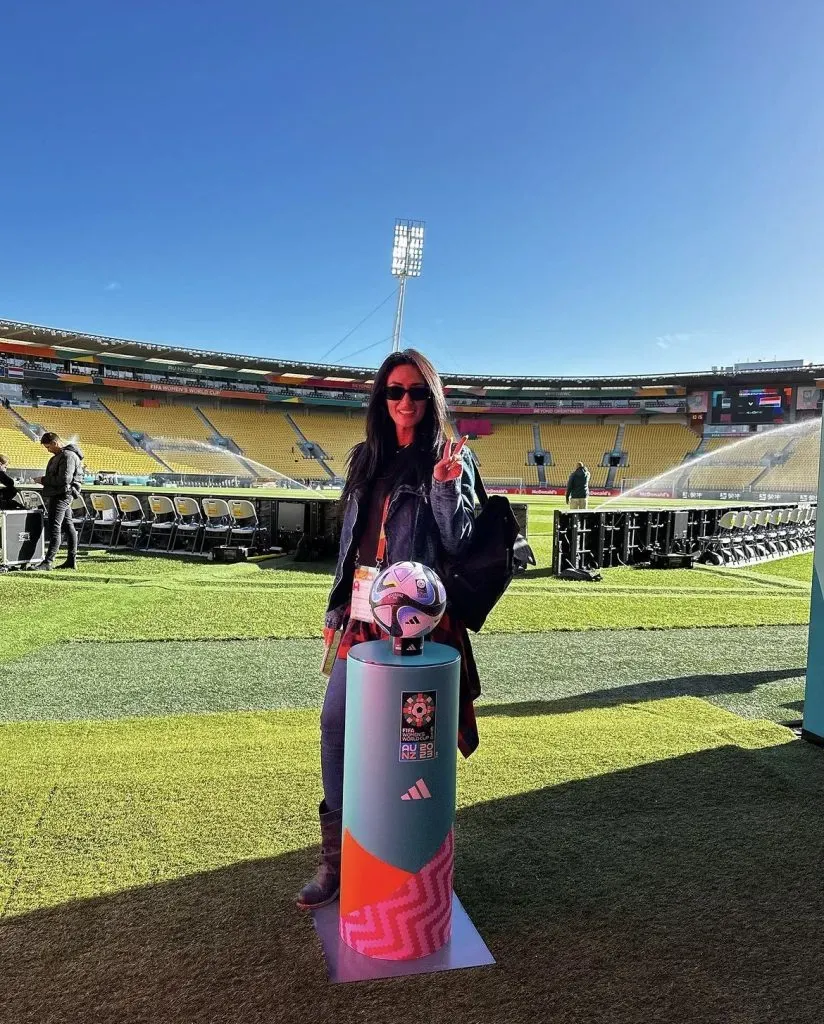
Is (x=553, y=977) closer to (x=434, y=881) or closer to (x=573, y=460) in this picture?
(x=434, y=881)

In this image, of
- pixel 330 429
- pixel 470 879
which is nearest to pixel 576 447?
pixel 330 429

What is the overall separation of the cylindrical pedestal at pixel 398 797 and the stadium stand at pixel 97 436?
4075cm

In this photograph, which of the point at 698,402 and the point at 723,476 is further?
the point at 698,402

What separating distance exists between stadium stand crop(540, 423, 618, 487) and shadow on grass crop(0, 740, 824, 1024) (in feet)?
156

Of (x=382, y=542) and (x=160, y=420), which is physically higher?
(x=160, y=420)

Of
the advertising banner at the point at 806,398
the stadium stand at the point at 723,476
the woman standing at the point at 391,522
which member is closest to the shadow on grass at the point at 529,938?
the woman standing at the point at 391,522

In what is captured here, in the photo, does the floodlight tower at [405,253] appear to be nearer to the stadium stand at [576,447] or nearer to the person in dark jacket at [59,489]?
the stadium stand at [576,447]

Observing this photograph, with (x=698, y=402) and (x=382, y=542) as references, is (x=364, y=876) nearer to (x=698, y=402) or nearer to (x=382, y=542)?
(x=382, y=542)

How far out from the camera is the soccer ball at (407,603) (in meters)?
1.77

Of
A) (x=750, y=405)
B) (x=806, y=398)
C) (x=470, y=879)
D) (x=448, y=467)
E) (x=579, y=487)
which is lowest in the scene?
(x=470, y=879)

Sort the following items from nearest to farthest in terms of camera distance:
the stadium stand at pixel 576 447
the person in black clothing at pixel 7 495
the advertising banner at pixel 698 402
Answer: the person in black clothing at pixel 7 495, the stadium stand at pixel 576 447, the advertising banner at pixel 698 402

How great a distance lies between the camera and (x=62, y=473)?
900 centimetres

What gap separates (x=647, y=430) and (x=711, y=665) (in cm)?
5274

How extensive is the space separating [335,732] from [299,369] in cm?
5238
